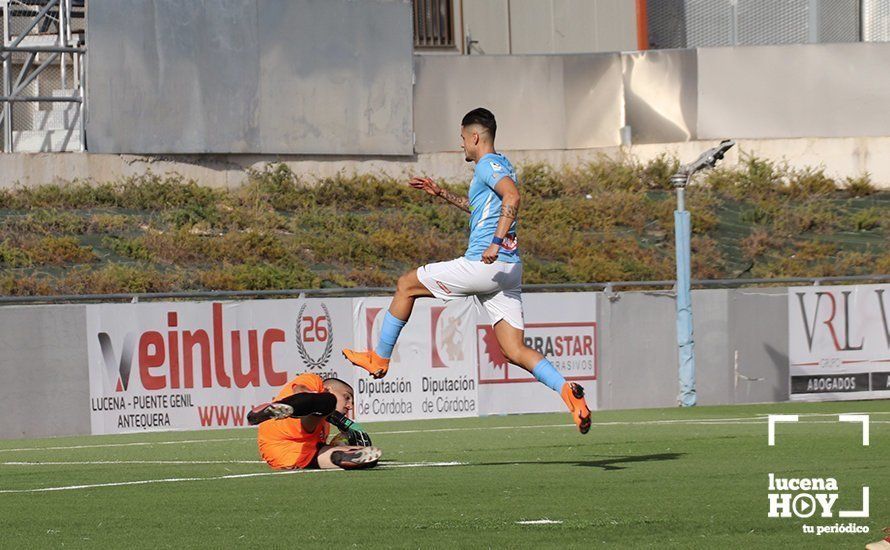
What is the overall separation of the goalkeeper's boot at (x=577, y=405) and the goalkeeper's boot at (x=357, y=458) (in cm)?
Answer: 147

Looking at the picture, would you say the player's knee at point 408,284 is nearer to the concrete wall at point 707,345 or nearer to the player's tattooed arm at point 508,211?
the player's tattooed arm at point 508,211

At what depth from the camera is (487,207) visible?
10188 millimetres

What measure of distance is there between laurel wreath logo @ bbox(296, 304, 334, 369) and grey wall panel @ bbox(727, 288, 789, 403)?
6930 mm

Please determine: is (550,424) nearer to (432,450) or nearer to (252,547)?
(432,450)

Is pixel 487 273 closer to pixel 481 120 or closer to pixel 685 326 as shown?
pixel 481 120

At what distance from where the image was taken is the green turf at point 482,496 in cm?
700

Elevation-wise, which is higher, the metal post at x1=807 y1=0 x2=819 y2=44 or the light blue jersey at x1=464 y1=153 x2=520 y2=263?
the metal post at x1=807 y1=0 x2=819 y2=44

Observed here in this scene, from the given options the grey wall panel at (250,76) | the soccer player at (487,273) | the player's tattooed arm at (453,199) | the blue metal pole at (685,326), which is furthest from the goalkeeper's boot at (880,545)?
the grey wall panel at (250,76)

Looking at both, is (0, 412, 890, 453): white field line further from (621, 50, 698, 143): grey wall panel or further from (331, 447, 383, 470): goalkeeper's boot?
(621, 50, 698, 143): grey wall panel

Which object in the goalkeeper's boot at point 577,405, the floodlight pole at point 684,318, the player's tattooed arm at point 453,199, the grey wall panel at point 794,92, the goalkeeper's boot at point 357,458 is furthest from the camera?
Answer: the grey wall panel at point 794,92

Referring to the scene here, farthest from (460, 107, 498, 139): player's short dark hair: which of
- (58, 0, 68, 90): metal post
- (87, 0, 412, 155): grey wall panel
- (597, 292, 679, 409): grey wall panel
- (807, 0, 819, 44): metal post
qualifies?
(807, 0, 819, 44): metal post

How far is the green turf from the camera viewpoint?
7000 millimetres

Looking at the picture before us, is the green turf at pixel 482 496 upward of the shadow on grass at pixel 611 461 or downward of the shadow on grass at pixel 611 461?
upward

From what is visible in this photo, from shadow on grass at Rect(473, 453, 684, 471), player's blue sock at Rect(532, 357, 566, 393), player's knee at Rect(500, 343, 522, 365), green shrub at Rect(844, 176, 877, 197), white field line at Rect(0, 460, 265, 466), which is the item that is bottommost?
white field line at Rect(0, 460, 265, 466)
